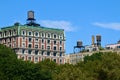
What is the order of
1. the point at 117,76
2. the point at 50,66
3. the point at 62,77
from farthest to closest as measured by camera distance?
1. the point at 50,66
2. the point at 117,76
3. the point at 62,77

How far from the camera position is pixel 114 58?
5536 inches

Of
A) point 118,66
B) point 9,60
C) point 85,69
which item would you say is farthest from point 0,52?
point 118,66

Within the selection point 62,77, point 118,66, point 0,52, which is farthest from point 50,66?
point 62,77

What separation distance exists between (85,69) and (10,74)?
85.9ft

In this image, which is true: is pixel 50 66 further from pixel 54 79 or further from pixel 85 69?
pixel 54 79

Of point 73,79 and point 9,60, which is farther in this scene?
point 9,60

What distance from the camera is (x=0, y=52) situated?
142 m

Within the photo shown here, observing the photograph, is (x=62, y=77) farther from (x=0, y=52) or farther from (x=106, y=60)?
(x=0, y=52)

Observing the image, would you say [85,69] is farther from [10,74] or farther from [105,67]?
[10,74]

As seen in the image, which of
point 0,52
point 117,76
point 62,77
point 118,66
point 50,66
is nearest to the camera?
point 62,77

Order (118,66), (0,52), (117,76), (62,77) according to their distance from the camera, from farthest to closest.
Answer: (0,52)
(118,66)
(117,76)
(62,77)

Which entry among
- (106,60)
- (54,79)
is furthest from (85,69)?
(54,79)

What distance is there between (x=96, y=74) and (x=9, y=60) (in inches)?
957

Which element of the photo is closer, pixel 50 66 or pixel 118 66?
pixel 118 66
